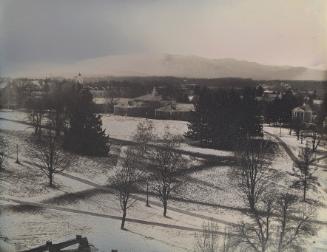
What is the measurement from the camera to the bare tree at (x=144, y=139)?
14.3ft

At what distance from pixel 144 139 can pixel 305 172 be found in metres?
1.20

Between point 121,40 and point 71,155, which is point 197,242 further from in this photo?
point 121,40

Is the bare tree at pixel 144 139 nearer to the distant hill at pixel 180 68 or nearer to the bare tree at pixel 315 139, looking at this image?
the distant hill at pixel 180 68

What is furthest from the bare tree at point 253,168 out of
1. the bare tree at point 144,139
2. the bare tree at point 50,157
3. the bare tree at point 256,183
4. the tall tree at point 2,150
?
the tall tree at point 2,150

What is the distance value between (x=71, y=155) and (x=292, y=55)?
5.84 ft

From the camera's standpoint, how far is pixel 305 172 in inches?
169

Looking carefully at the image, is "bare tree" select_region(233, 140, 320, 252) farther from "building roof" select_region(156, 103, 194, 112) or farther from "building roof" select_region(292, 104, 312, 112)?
"building roof" select_region(156, 103, 194, 112)

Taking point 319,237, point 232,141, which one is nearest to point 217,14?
point 232,141

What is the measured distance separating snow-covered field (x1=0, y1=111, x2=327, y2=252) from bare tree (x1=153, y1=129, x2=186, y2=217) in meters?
0.06

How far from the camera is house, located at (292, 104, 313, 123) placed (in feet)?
14.0

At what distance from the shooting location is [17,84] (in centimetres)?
431

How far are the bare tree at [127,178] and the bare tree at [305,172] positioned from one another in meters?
1.17

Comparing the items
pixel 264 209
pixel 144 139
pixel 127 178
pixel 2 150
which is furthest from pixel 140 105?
pixel 264 209

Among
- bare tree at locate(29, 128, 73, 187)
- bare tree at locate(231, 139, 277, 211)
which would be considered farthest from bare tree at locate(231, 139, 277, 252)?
bare tree at locate(29, 128, 73, 187)
